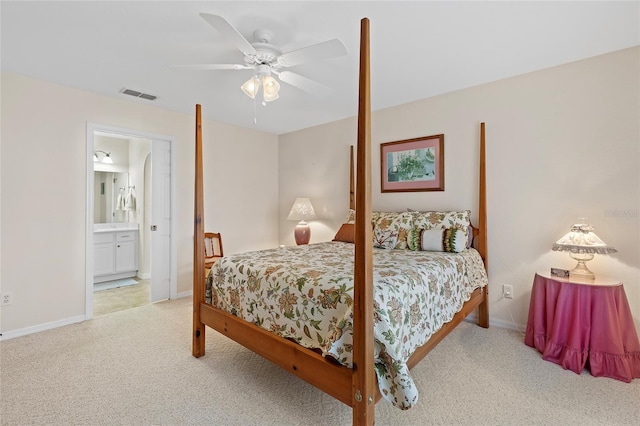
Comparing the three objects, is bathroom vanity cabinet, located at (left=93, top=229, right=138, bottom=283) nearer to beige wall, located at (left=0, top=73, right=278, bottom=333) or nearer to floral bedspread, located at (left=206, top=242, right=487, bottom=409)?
beige wall, located at (left=0, top=73, right=278, bottom=333)

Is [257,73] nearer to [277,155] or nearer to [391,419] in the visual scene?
[391,419]

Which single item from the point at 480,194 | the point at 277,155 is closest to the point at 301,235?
the point at 277,155

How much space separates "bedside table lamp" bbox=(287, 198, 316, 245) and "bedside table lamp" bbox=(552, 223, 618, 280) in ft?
8.85

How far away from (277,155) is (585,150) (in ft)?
12.5

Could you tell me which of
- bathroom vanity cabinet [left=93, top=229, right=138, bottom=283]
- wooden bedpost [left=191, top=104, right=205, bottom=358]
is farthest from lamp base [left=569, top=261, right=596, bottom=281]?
bathroom vanity cabinet [left=93, top=229, right=138, bottom=283]

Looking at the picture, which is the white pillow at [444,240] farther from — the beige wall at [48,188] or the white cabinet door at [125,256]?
the white cabinet door at [125,256]

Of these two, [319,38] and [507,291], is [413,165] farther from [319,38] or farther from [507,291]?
[319,38]

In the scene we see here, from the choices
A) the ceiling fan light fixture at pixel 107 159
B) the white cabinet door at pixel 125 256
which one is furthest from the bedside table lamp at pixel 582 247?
the ceiling fan light fixture at pixel 107 159

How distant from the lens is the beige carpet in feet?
5.25

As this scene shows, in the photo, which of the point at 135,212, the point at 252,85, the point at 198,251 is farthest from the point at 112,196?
the point at 252,85

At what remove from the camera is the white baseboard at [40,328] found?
2.59 m

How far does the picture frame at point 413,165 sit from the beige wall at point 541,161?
76 mm

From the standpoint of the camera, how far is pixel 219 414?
1.63m

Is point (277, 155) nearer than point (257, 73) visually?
No
